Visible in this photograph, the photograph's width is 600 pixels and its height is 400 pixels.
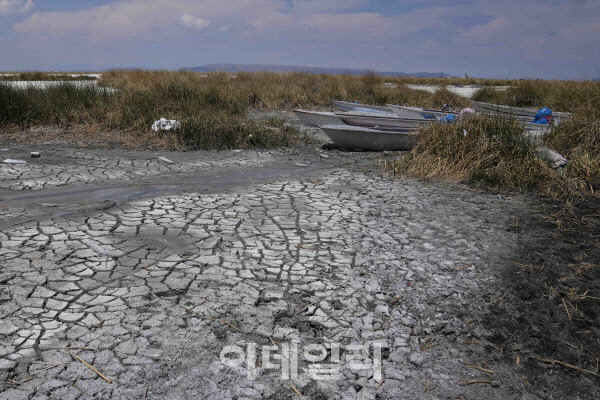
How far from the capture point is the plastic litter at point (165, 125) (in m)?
7.72

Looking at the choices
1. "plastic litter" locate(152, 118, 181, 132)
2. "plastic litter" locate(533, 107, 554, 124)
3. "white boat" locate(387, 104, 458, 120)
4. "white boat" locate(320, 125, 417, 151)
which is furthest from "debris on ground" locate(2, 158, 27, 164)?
"plastic litter" locate(533, 107, 554, 124)

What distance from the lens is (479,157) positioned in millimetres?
5914

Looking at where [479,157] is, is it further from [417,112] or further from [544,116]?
[417,112]

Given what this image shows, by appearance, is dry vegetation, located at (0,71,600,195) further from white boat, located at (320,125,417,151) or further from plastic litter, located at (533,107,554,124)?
white boat, located at (320,125,417,151)

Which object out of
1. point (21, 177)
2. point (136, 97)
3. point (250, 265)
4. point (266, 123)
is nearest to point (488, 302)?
point (250, 265)

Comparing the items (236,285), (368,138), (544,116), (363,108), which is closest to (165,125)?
(368,138)

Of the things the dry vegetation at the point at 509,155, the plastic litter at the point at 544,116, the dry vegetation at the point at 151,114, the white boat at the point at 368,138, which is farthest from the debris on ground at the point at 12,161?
the plastic litter at the point at 544,116

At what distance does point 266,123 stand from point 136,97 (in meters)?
3.12

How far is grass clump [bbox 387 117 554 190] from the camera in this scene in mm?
5496

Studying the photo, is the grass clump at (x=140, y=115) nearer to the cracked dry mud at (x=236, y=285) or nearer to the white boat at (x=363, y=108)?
the cracked dry mud at (x=236, y=285)

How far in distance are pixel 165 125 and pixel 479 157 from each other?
18.3 feet

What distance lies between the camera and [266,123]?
29.9 feet

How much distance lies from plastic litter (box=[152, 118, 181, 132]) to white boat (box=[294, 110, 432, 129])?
2680 mm

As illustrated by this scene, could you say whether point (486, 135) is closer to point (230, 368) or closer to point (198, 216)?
point (198, 216)
